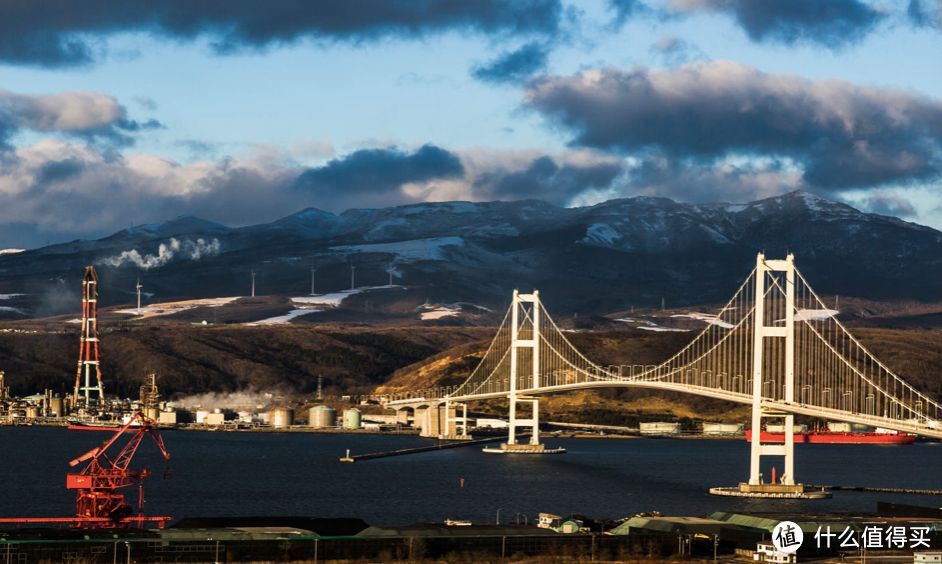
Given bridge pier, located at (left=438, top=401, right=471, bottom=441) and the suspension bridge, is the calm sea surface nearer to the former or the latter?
the suspension bridge

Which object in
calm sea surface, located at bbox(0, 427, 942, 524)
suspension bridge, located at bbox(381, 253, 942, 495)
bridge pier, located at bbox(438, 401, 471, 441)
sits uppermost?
suspension bridge, located at bbox(381, 253, 942, 495)

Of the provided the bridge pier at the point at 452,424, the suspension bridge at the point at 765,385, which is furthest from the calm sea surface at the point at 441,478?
the bridge pier at the point at 452,424

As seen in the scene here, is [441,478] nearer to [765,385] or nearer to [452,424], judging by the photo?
[765,385]

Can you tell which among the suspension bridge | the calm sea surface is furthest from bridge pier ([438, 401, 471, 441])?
the calm sea surface

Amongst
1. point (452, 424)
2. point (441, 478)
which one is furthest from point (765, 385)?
point (441, 478)

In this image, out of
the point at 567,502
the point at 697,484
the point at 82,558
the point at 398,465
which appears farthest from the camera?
the point at 398,465

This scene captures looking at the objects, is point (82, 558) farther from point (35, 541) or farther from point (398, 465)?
point (398, 465)

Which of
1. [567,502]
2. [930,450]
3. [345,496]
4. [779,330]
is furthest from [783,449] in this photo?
[930,450]

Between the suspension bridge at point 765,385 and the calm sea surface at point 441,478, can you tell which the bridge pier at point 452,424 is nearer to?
the suspension bridge at point 765,385
